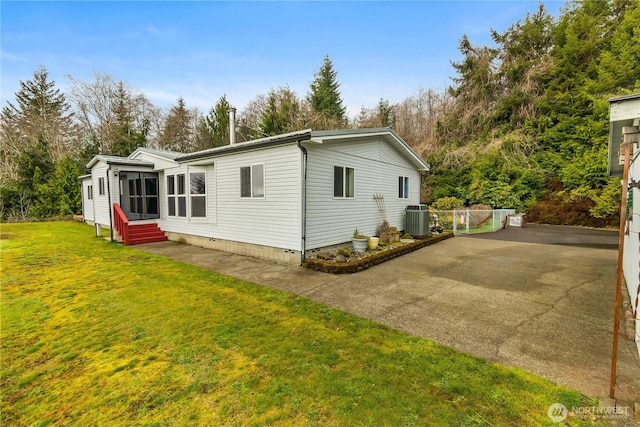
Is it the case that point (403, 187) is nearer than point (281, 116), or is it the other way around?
point (403, 187)

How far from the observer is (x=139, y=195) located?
12.1 m

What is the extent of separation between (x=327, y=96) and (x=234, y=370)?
86.0 feet

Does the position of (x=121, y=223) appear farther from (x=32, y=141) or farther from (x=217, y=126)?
(x=32, y=141)

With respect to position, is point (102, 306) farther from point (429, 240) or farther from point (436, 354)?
point (429, 240)

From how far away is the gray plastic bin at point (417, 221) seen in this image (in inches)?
422

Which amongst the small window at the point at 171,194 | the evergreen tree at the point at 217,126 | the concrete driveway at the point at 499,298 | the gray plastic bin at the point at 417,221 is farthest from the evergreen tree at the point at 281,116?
the concrete driveway at the point at 499,298

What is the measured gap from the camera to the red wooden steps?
1059cm

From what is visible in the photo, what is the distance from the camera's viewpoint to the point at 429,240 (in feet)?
33.6

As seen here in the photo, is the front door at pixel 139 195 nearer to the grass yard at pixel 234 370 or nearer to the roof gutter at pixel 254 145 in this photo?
the roof gutter at pixel 254 145

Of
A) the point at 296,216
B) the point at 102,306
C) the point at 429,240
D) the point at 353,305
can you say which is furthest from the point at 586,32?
the point at 102,306

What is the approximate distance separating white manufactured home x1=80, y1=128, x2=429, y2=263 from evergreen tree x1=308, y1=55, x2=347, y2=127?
14783 mm

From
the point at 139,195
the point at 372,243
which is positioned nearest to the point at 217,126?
the point at 139,195

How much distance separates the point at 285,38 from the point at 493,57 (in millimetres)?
17341

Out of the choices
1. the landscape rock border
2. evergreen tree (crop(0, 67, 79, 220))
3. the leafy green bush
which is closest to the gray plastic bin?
the landscape rock border
